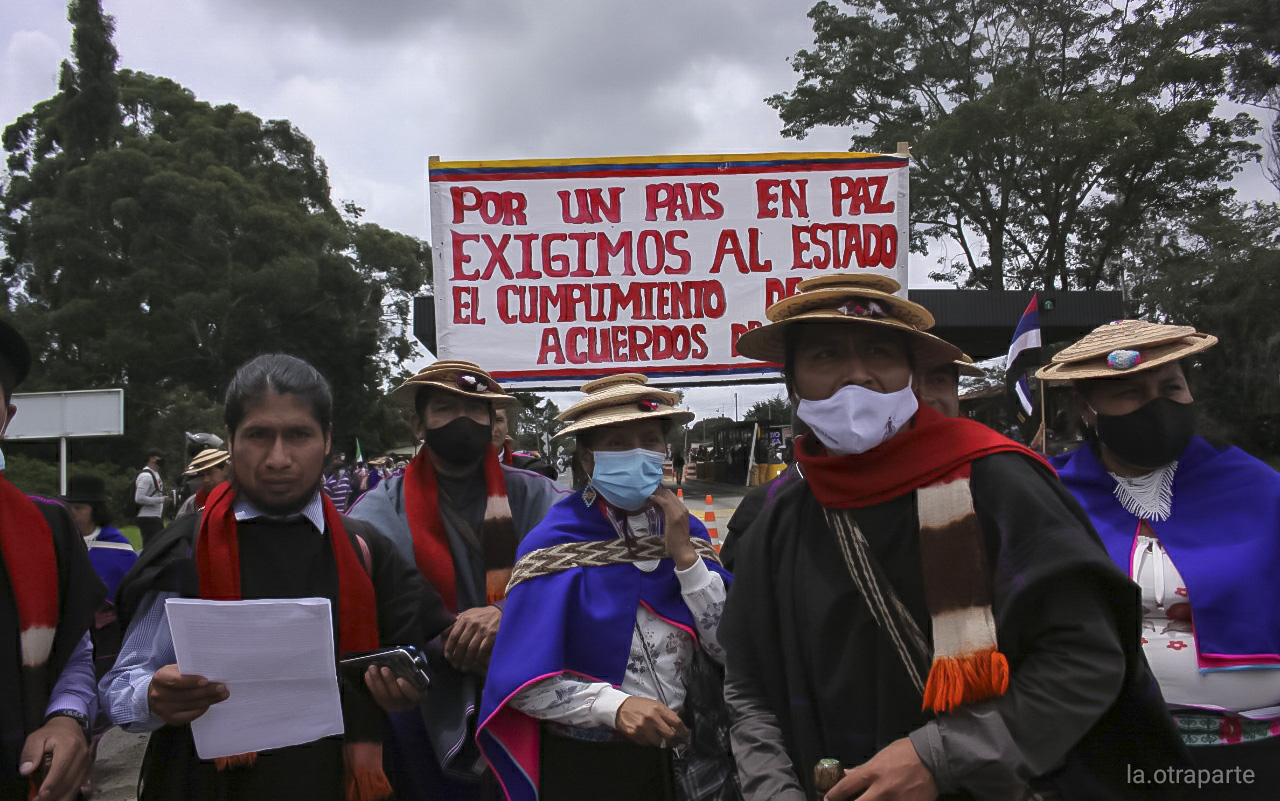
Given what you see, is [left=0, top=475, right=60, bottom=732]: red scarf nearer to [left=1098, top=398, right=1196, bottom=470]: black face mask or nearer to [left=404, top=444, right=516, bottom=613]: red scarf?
[left=404, top=444, right=516, bottom=613]: red scarf

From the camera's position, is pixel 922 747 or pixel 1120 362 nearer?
pixel 922 747

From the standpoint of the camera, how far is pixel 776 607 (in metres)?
1.89

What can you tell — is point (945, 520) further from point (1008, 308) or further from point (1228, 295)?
point (1228, 295)

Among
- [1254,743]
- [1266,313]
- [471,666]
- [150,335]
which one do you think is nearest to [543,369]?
[471,666]

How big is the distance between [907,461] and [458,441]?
207cm

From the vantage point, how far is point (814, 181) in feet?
15.9

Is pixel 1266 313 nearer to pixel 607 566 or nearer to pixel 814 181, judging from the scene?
pixel 814 181

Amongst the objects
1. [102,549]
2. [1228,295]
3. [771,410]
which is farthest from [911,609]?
[771,410]

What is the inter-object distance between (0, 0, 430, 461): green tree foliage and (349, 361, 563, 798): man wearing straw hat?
23.8 meters

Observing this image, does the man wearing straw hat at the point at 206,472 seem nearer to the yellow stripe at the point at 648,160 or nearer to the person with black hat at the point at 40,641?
the yellow stripe at the point at 648,160

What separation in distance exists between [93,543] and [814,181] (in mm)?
4325

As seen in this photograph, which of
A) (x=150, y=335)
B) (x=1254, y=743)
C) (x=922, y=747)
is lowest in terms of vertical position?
(x=1254, y=743)

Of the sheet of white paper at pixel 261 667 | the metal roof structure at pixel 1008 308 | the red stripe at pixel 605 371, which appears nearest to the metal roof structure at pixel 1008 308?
the metal roof structure at pixel 1008 308

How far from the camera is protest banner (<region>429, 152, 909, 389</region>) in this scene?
471 cm
